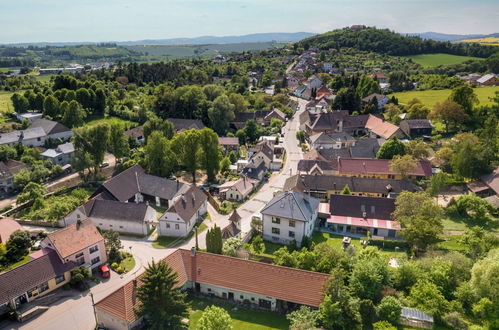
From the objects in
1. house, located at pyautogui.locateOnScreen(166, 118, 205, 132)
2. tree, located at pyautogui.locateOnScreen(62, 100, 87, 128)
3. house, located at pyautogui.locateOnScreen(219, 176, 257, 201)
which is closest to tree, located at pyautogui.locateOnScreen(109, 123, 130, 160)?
house, located at pyautogui.locateOnScreen(166, 118, 205, 132)

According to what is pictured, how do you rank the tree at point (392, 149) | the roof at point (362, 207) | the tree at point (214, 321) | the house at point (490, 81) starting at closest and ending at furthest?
1. the tree at point (214, 321)
2. the roof at point (362, 207)
3. the tree at point (392, 149)
4. the house at point (490, 81)

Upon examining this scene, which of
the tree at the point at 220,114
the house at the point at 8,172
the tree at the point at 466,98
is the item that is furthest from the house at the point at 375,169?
the house at the point at 8,172

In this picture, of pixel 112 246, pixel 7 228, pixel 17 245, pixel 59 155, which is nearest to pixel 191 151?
pixel 112 246

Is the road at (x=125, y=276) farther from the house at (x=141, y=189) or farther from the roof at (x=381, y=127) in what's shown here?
the roof at (x=381, y=127)

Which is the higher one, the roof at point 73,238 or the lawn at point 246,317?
the roof at point 73,238

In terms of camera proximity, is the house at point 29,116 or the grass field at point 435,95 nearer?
the house at point 29,116

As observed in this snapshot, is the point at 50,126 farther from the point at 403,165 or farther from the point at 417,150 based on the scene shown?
the point at 417,150

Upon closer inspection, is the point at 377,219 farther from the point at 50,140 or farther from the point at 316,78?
the point at 316,78
